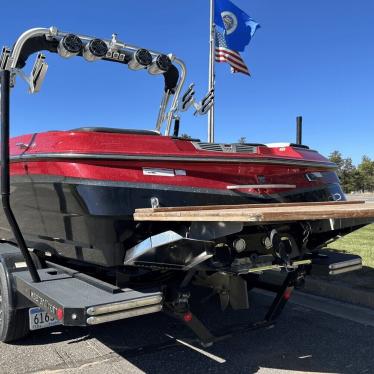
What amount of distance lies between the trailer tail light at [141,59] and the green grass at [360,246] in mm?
4074

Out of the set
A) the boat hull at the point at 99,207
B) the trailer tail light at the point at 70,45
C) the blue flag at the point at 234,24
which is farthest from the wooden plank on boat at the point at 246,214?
the blue flag at the point at 234,24

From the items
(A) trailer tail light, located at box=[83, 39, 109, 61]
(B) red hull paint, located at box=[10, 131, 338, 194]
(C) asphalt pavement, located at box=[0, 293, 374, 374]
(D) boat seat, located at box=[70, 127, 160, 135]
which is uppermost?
(A) trailer tail light, located at box=[83, 39, 109, 61]

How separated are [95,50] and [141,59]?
62 centimetres

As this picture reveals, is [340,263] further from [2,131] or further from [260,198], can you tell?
[2,131]

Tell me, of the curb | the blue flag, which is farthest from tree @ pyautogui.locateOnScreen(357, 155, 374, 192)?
the curb

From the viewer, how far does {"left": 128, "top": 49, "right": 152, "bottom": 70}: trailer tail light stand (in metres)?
4.69

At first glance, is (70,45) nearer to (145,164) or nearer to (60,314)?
(145,164)

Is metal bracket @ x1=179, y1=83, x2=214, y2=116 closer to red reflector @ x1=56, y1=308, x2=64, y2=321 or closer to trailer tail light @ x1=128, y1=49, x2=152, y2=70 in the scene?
trailer tail light @ x1=128, y1=49, x2=152, y2=70

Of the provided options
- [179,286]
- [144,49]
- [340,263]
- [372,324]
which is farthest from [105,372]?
[144,49]

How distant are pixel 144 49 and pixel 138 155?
1.83 metres

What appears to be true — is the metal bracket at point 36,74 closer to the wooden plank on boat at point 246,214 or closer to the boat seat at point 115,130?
the boat seat at point 115,130

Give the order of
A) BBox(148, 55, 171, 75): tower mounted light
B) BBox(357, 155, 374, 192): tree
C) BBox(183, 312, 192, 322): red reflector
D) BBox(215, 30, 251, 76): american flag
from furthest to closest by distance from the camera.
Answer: BBox(357, 155, 374, 192): tree → BBox(215, 30, 251, 76): american flag → BBox(148, 55, 171, 75): tower mounted light → BBox(183, 312, 192, 322): red reflector

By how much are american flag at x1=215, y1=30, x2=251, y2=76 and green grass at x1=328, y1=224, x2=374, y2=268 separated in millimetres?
4523

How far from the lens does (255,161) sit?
3.75 m
